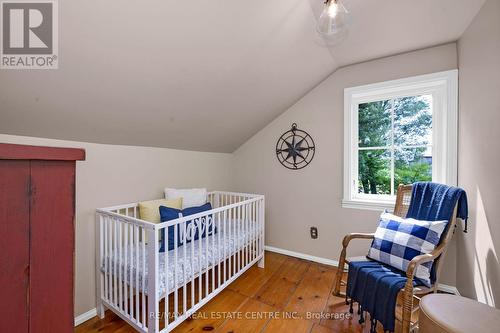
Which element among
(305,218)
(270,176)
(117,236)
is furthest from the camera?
(270,176)

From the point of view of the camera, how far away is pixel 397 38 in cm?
196

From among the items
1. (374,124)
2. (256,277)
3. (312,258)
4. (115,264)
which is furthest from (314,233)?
(115,264)

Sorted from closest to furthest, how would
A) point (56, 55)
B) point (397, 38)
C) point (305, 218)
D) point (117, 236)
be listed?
point (56, 55) < point (117, 236) < point (397, 38) < point (305, 218)

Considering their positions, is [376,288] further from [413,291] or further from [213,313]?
[213,313]

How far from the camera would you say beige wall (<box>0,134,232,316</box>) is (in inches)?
65.4

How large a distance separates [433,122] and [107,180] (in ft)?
9.96

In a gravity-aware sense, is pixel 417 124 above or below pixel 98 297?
above

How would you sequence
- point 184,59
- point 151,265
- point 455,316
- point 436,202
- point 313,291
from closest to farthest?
point 455,316 < point 151,265 < point 184,59 < point 436,202 < point 313,291

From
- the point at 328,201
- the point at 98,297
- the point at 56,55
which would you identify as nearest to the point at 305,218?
the point at 328,201

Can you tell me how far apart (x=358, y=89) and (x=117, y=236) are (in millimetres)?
2661

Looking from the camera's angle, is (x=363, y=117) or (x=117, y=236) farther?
(x=363, y=117)

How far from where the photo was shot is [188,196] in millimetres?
2363

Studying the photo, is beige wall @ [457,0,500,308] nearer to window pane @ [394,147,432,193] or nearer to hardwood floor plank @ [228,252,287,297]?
window pane @ [394,147,432,193]

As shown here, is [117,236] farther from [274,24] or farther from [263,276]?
[274,24]
